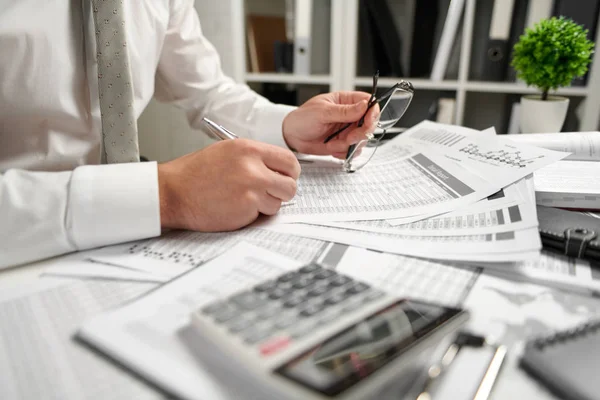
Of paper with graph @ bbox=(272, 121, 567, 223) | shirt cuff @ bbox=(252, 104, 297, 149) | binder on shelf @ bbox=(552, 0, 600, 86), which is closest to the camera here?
paper with graph @ bbox=(272, 121, 567, 223)

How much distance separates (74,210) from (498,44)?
53.3 inches

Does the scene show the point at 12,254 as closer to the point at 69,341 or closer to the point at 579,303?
the point at 69,341

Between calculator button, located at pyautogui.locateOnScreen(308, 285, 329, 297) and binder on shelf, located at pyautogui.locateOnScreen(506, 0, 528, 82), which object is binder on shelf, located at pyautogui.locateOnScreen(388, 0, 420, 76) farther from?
calculator button, located at pyautogui.locateOnScreen(308, 285, 329, 297)

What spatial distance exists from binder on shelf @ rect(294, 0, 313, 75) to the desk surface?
1.28 m

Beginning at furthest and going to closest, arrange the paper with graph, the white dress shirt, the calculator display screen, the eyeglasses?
the eyeglasses < the paper with graph < the white dress shirt < the calculator display screen

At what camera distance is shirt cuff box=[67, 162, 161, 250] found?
453mm

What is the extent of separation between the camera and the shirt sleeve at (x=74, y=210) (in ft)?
1.43

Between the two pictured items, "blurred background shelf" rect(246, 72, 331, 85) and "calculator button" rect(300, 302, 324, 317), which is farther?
"blurred background shelf" rect(246, 72, 331, 85)

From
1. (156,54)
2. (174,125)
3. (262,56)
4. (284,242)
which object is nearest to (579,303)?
(284,242)

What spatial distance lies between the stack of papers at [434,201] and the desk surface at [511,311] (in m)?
0.05

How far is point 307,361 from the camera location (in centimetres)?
25

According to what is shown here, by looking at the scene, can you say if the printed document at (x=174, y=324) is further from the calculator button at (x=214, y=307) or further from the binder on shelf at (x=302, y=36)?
the binder on shelf at (x=302, y=36)

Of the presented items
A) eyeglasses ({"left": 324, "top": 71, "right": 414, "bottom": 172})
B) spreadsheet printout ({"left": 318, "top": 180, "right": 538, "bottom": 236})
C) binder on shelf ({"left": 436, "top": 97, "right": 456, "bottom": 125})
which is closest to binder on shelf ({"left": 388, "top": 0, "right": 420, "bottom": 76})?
binder on shelf ({"left": 436, "top": 97, "right": 456, "bottom": 125})

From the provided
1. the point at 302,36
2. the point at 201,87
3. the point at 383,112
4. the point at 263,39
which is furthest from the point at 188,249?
the point at 263,39
